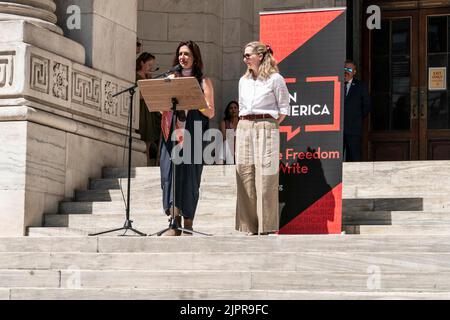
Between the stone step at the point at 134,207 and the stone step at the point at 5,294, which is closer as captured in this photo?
the stone step at the point at 5,294

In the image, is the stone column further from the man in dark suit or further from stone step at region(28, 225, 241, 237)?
the man in dark suit

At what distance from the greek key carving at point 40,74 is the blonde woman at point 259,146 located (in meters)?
3.10

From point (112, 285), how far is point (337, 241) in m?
2.06

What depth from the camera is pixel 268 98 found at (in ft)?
40.9

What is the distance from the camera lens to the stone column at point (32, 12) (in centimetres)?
1495

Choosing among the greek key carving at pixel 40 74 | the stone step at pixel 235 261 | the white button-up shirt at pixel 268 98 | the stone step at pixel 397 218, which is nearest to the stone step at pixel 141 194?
the greek key carving at pixel 40 74

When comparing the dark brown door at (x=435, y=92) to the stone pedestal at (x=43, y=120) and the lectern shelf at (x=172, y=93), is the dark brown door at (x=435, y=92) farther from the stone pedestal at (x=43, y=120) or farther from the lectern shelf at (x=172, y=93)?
the lectern shelf at (x=172, y=93)

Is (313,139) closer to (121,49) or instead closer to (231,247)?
(231,247)

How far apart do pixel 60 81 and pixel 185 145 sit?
2700mm

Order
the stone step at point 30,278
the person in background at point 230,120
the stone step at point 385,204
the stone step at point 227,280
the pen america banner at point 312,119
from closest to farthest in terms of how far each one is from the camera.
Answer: the stone step at point 227,280 < the stone step at point 30,278 < the pen america banner at point 312,119 < the stone step at point 385,204 < the person in background at point 230,120

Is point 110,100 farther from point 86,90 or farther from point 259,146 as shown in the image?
point 259,146

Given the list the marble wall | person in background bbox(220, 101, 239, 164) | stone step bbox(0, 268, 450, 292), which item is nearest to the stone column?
the marble wall

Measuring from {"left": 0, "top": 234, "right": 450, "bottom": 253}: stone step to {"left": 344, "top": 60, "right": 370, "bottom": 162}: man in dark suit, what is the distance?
19.4 ft

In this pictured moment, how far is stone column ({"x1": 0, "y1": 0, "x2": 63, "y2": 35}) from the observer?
49.0 feet
